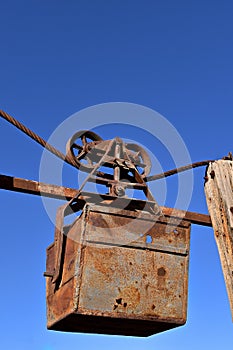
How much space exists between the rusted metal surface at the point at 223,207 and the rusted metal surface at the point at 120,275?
24.7 inches

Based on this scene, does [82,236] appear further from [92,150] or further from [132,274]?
[92,150]

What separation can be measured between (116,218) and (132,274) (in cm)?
44

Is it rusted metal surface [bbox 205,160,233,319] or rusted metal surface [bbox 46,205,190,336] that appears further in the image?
rusted metal surface [bbox 46,205,190,336]

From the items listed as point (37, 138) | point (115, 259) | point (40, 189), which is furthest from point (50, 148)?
point (115, 259)

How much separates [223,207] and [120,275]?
0.93 meters

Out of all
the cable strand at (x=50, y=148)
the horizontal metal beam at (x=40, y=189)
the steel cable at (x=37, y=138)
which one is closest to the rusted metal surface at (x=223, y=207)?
the cable strand at (x=50, y=148)

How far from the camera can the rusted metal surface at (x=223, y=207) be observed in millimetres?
2875

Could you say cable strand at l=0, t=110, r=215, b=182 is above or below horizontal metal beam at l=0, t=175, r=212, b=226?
above

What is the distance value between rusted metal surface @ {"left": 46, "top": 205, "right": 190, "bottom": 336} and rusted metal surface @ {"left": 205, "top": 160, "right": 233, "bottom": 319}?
63 centimetres

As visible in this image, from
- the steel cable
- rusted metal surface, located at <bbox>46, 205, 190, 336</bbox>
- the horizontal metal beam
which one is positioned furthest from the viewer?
the steel cable

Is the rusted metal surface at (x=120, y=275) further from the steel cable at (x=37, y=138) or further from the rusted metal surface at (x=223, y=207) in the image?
the rusted metal surface at (x=223, y=207)

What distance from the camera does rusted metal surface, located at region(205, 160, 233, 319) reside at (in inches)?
113

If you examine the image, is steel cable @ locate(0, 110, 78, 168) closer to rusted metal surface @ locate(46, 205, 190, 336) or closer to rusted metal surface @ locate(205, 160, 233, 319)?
rusted metal surface @ locate(46, 205, 190, 336)

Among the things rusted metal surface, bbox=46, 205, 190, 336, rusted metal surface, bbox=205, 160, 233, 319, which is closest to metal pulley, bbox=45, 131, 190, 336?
rusted metal surface, bbox=46, 205, 190, 336
